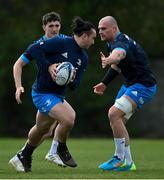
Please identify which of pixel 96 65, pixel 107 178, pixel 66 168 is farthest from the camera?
pixel 96 65

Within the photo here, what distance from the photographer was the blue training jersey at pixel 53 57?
30.6 feet

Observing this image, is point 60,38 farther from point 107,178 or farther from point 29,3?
point 29,3

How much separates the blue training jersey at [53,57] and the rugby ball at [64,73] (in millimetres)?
176

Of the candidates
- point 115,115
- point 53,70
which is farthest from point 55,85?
point 115,115

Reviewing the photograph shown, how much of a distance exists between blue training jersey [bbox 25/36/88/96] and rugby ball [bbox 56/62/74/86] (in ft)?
0.58

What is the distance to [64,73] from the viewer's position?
30.2ft

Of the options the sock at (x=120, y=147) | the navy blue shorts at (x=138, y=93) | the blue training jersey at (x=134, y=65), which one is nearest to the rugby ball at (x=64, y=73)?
the blue training jersey at (x=134, y=65)

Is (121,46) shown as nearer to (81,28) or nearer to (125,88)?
(81,28)

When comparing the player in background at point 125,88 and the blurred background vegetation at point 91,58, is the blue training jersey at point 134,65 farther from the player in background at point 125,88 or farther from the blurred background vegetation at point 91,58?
the blurred background vegetation at point 91,58

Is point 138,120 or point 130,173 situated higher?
point 130,173

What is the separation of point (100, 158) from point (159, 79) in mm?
14119

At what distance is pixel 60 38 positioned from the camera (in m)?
9.45

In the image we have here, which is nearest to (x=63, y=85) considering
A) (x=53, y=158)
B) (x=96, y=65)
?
(x=53, y=158)

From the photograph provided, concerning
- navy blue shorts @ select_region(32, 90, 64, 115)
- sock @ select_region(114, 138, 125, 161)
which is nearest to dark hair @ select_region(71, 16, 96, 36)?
navy blue shorts @ select_region(32, 90, 64, 115)
